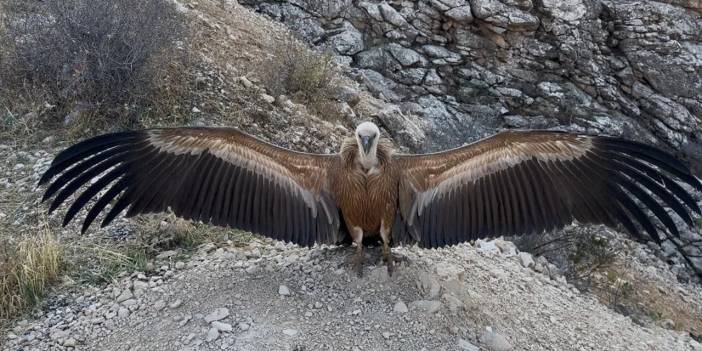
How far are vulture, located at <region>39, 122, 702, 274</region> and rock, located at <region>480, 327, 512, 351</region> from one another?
2.13 feet

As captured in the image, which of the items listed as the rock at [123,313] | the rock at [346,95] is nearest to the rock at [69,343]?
the rock at [123,313]

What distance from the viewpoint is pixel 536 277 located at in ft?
18.2

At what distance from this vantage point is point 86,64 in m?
6.32

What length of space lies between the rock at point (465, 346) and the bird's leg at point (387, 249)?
69 centimetres

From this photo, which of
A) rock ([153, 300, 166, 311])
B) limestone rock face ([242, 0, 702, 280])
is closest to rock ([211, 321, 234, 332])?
rock ([153, 300, 166, 311])

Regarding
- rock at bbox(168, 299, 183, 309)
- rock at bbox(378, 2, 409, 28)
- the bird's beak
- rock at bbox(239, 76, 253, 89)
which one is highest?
rock at bbox(378, 2, 409, 28)

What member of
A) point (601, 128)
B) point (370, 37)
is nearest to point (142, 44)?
point (370, 37)

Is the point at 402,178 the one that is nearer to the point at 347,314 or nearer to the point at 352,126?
the point at 347,314

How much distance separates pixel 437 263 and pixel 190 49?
4507 millimetres

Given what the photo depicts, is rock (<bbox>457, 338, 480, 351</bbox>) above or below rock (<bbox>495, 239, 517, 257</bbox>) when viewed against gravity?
below

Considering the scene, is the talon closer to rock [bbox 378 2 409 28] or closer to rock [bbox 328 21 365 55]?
rock [bbox 328 21 365 55]

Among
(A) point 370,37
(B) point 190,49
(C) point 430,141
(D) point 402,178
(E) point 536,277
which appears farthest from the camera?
(A) point 370,37

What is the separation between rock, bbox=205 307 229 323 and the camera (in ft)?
13.3

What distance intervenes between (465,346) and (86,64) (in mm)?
4594
